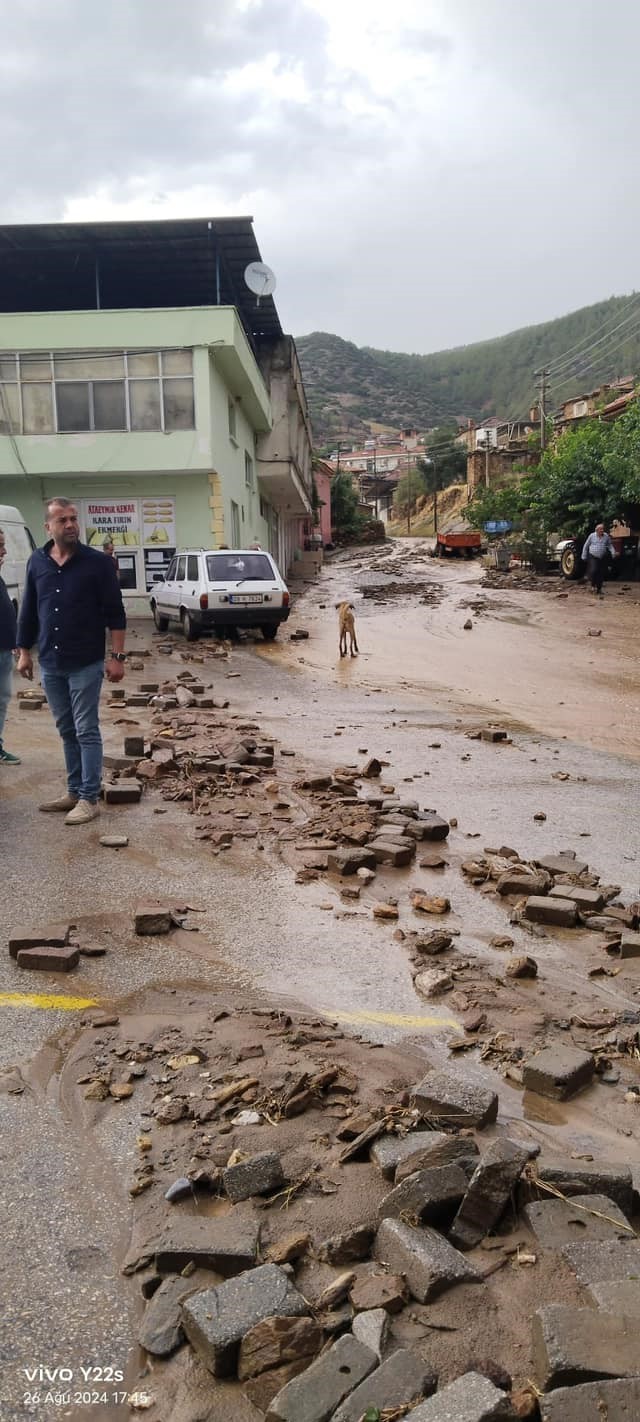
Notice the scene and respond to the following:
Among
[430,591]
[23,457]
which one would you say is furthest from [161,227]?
[430,591]

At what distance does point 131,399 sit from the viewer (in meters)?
25.5

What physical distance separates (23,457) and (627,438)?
1623 cm

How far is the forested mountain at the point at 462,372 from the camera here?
140m

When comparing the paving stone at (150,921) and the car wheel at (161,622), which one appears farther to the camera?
the car wheel at (161,622)

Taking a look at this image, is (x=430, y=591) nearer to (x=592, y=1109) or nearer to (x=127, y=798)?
(x=127, y=798)

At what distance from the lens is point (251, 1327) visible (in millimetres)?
2219

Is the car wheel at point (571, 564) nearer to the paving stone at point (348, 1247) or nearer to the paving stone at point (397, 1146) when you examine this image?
the paving stone at point (397, 1146)

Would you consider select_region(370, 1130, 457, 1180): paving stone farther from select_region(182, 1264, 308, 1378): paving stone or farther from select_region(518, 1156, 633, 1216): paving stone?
select_region(182, 1264, 308, 1378): paving stone

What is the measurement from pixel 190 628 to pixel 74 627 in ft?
39.6

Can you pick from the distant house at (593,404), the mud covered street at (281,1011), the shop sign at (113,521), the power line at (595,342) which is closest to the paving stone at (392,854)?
the mud covered street at (281,1011)

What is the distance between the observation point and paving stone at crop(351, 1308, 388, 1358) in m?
2.17

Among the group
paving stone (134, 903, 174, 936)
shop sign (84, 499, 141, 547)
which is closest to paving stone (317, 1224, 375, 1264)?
paving stone (134, 903, 174, 936)

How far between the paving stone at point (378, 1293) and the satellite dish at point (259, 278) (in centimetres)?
2939

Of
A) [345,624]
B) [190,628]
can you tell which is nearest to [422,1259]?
[345,624]
